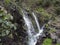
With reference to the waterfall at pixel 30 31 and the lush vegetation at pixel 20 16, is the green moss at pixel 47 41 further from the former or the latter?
the waterfall at pixel 30 31

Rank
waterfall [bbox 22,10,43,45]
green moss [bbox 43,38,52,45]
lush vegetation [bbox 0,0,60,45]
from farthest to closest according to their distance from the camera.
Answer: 1. waterfall [bbox 22,10,43,45]
2. green moss [bbox 43,38,52,45]
3. lush vegetation [bbox 0,0,60,45]

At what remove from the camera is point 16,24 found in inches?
327

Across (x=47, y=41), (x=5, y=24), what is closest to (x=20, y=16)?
(x=5, y=24)

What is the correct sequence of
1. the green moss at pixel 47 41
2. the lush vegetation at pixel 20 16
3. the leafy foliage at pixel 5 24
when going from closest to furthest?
1. the leafy foliage at pixel 5 24
2. the lush vegetation at pixel 20 16
3. the green moss at pixel 47 41

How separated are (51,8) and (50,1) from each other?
15.3 inches

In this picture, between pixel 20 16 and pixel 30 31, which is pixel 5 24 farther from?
pixel 30 31

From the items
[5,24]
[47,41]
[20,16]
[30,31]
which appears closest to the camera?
[5,24]

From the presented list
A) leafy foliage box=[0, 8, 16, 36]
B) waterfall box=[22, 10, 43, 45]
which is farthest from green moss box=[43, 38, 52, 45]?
leafy foliage box=[0, 8, 16, 36]

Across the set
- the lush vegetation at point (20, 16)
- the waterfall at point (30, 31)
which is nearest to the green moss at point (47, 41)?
the lush vegetation at point (20, 16)

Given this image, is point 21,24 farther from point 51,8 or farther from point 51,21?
point 51,8

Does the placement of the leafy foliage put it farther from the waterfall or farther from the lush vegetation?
the waterfall

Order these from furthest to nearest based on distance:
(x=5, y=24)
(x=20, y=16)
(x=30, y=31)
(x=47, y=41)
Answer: (x=30, y=31), (x=20, y=16), (x=47, y=41), (x=5, y=24)

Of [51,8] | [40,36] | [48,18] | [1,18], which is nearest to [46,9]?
[51,8]

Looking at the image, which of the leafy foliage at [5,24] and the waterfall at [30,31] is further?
the waterfall at [30,31]
